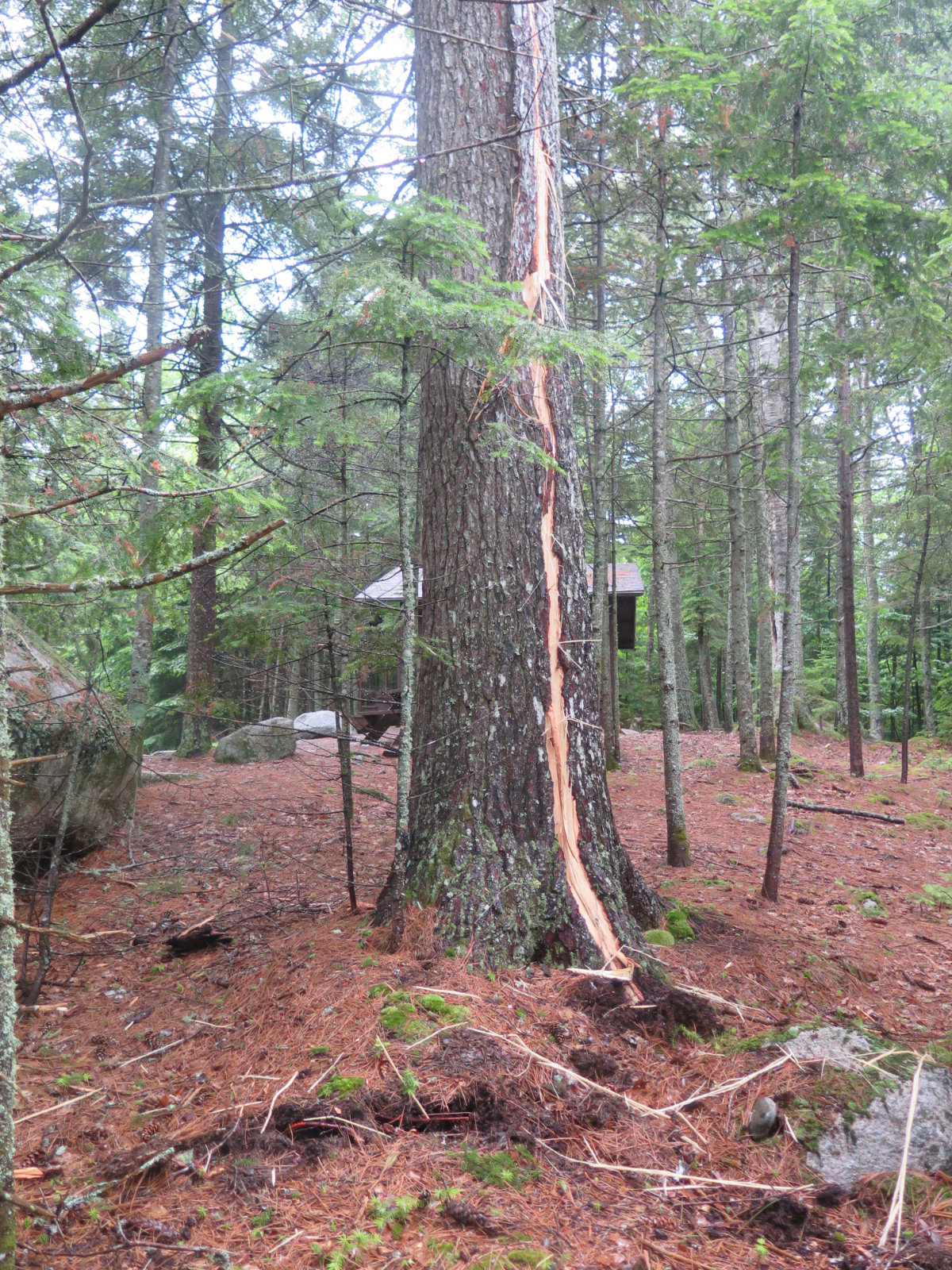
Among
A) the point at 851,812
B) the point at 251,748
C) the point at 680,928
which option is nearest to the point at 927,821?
the point at 851,812

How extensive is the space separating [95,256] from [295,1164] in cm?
1245

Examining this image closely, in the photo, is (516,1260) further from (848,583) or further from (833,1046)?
(848,583)

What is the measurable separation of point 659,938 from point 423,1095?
6.73 ft

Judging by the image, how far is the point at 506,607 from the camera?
4473 mm

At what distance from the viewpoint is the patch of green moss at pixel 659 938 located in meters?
4.61

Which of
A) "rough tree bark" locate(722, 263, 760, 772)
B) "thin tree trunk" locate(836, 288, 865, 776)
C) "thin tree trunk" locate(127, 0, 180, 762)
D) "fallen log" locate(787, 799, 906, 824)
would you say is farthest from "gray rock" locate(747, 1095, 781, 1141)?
"thin tree trunk" locate(836, 288, 865, 776)

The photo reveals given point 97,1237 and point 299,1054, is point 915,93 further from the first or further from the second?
point 97,1237

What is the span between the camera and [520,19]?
16.3 feet

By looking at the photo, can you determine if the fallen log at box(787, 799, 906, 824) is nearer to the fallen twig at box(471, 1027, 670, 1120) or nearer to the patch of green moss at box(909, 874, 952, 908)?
the patch of green moss at box(909, 874, 952, 908)

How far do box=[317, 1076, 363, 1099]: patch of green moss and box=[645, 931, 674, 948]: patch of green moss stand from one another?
2.09 meters

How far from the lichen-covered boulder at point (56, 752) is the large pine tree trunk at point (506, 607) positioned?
2.46m

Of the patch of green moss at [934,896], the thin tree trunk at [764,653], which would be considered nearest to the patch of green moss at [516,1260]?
the patch of green moss at [934,896]

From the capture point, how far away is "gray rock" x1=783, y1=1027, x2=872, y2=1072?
11.0 ft

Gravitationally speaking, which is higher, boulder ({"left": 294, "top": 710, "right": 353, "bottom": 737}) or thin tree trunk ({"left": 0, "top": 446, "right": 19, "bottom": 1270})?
thin tree trunk ({"left": 0, "top": 446, "right": 19, "bottom": 1270})
